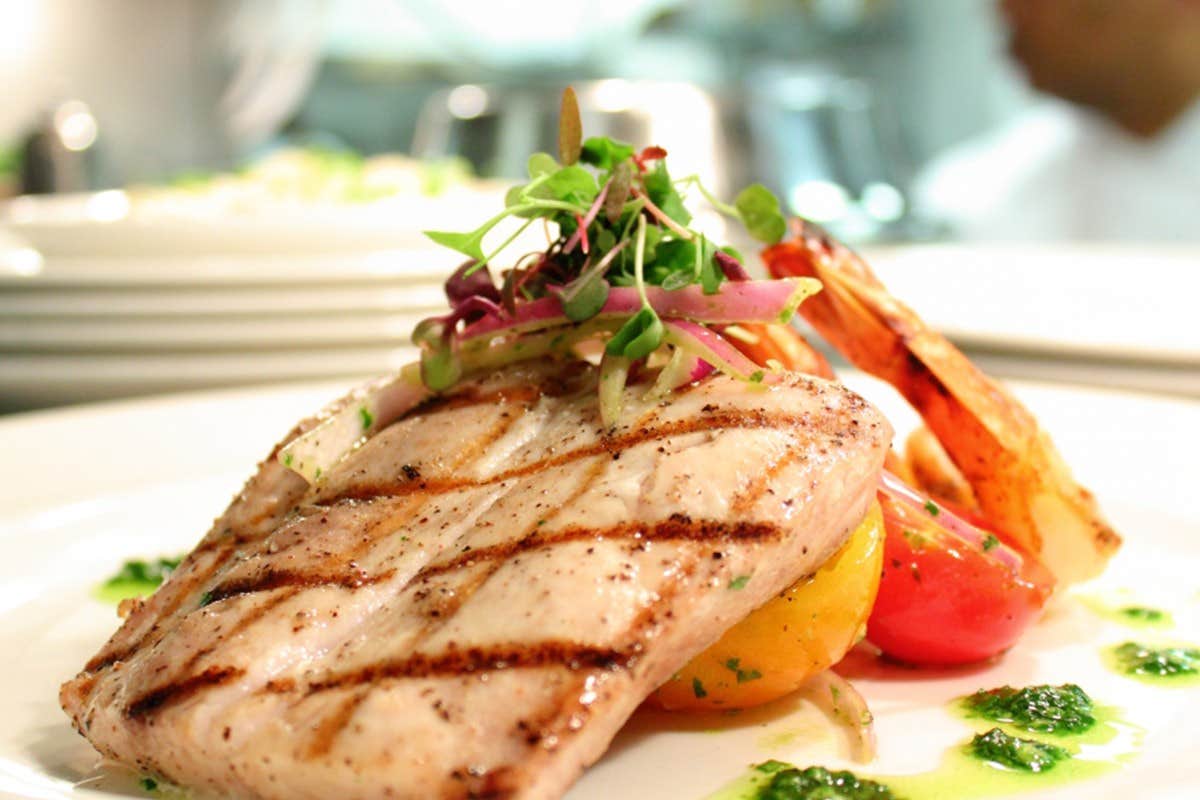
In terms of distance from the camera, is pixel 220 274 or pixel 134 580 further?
pixel 220 274

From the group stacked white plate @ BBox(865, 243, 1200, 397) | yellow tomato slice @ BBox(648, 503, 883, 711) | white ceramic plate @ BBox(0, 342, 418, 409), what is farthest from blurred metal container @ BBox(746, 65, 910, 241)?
yellow tomato slice @ BBox(648, 503, 883, 711)

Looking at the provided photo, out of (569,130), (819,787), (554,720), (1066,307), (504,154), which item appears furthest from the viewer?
(504,154)

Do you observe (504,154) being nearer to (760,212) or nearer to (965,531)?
(760,212)

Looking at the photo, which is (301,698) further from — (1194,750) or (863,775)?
(1194,750)

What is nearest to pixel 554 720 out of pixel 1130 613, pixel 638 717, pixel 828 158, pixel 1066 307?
pixel 638 717

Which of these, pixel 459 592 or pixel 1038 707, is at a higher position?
pixel 459 592

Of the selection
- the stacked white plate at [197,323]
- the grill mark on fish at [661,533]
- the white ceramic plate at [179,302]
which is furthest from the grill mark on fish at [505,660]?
the white ceramic plate at [179,302]

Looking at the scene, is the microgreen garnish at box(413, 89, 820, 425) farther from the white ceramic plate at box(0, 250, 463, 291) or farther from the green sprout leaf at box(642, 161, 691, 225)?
the white ceramic plate at box(0, 250, 463, 291)

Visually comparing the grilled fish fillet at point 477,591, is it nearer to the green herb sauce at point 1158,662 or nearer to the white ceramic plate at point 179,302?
the green herb sauce at point 1158,662
